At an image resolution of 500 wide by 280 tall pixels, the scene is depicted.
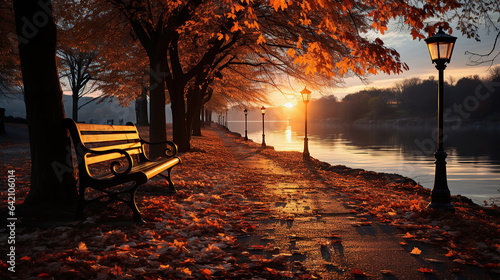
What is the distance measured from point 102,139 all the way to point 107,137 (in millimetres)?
229

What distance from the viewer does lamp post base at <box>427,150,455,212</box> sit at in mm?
6043

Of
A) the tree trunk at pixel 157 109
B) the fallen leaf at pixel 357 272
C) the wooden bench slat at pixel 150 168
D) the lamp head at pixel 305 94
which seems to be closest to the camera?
the fallen leaf at pixel 357 272

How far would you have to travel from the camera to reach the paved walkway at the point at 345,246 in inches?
138

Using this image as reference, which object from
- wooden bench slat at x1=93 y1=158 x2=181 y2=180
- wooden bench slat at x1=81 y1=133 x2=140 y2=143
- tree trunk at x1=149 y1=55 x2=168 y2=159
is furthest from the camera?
tree trunk at x1=149 y1=55 x2=168 y2=159

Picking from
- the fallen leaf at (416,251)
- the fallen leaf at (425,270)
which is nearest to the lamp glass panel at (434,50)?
the fallen leaf at (416,251)

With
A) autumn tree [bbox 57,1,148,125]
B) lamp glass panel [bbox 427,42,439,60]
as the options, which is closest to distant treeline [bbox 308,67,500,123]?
autumn tree [bbox 57,1,148,125]

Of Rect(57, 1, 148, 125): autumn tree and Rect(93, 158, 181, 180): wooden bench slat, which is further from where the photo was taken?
Rect(57, 1, 148, 125): autumn tree

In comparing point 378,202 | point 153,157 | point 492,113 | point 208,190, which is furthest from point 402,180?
point 492,113

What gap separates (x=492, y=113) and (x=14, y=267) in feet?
396

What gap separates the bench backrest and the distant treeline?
→ 63898 millimetres

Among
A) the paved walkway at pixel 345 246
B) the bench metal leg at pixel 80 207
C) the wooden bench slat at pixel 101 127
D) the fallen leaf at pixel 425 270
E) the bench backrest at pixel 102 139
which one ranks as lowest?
the paved walkway at pixel 345 246

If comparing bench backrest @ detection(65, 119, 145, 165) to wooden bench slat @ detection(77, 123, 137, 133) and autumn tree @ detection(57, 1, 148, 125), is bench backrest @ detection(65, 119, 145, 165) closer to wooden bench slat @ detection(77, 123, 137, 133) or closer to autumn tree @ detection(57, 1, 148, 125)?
wooden bench slat @ detection(77, 123, 137, 133)

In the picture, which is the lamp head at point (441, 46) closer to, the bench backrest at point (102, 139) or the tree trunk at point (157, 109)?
the bench backrest at point (102, 139)

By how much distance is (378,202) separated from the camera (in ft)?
22.7
